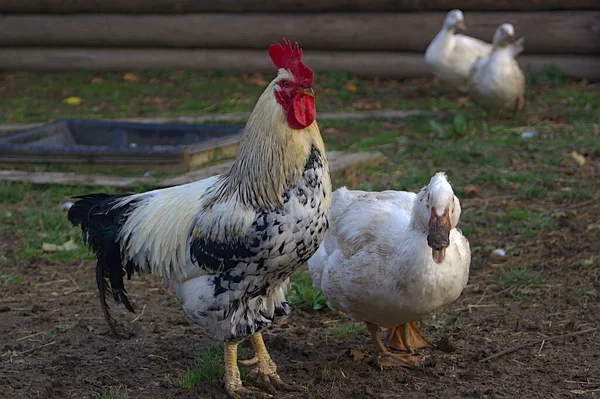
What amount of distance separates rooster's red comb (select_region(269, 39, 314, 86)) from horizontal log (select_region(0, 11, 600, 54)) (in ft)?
27.6

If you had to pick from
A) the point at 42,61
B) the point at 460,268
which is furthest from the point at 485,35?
the point at 460,268

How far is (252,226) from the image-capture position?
380 cm

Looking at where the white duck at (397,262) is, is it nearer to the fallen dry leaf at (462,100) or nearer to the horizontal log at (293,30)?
the fallen dry leaf at (462,100)

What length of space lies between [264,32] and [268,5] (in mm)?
415

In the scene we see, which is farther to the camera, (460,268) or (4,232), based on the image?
(4,232)

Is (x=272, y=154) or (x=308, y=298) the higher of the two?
(x=272, y=154)

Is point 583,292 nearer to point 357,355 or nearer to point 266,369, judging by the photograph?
point 357,355

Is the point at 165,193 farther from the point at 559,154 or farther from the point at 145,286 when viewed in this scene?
the point at 559,154

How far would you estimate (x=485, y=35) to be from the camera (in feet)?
38.4

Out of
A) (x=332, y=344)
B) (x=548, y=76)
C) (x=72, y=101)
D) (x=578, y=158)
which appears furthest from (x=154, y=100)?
(x=332, y=344)

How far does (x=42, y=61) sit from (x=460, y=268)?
439 inches

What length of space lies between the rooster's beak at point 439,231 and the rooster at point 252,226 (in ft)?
1.69

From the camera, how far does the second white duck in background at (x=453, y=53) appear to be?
34.7 ft

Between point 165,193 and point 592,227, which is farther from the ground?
point 165,193
